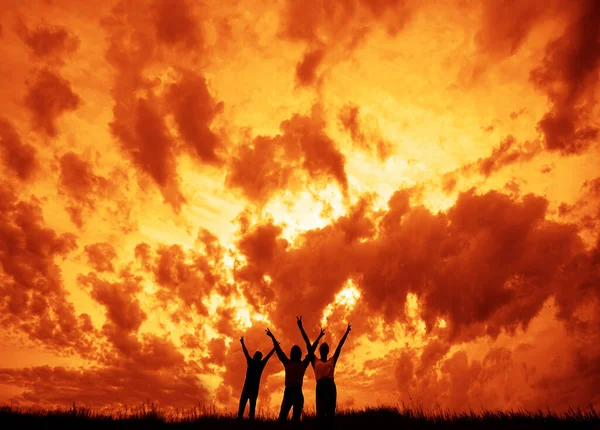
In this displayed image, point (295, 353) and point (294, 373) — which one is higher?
Answer: point (295, 353)

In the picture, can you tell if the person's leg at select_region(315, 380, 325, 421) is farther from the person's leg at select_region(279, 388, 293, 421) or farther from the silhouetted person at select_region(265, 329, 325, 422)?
the person's leg at select_region(279, 388, 293, 421)

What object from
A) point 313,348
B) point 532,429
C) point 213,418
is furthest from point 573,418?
point 213,418

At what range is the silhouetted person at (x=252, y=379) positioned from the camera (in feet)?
45.7

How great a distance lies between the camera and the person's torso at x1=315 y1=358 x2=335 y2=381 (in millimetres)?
11031

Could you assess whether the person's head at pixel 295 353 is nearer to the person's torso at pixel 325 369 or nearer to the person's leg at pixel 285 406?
the person's leg at pixel 285 406

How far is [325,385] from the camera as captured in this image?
1084cm

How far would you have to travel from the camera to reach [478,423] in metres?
11.8

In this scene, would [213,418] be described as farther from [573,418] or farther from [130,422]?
[573,418]

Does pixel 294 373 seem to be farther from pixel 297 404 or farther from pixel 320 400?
pixel 320 400

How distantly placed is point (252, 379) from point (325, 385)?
166 inches

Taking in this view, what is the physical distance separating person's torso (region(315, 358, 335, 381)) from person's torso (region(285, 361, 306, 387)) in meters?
1.66

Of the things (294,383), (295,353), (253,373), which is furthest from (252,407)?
(295,353)

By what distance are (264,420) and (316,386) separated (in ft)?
11.1

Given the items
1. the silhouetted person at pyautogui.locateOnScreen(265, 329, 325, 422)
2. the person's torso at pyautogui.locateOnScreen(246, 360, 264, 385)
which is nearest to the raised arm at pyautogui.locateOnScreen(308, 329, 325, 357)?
the silhouetted person at pyautogui.locateOnScreen(265, 329, 325, 422)
